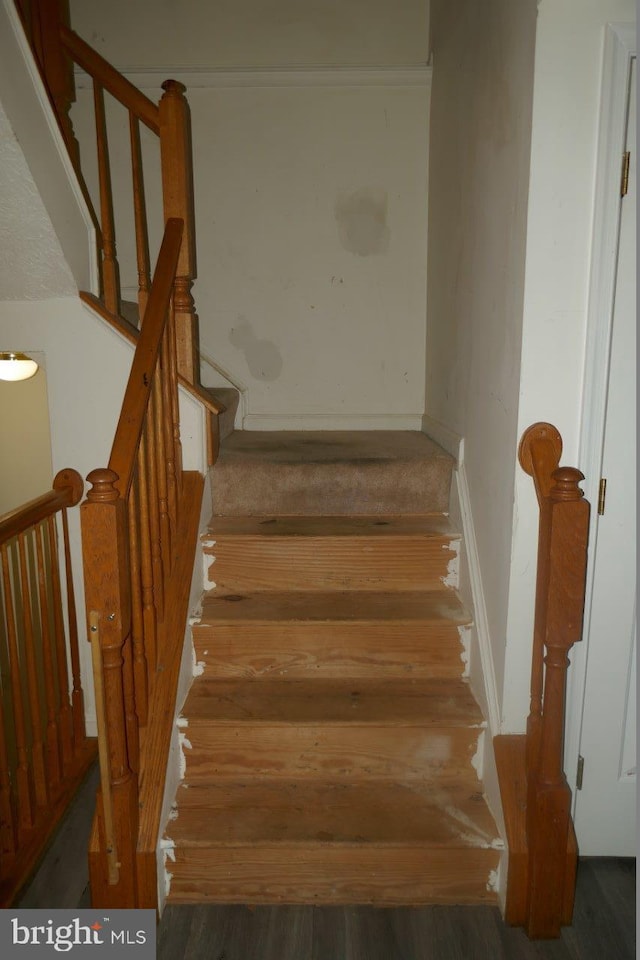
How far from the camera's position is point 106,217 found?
2273 millimetres

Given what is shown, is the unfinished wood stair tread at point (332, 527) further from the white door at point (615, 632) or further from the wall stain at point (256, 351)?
the wall stain at point (256, 351)

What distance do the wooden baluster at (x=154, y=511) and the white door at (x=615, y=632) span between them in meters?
1.21

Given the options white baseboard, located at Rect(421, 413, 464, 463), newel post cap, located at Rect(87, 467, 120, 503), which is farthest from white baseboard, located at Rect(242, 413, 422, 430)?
newel post cap, located at Rect(87, 467, 120, 503)

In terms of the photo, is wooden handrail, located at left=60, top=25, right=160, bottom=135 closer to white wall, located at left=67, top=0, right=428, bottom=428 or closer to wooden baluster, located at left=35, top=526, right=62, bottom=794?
white wall, located at left=67, top=0, right=428, bottom=428

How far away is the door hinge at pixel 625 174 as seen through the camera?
60.4 inches

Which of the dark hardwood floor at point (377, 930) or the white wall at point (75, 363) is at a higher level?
the white wall at point (75, 363)

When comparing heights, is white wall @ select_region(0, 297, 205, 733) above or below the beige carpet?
above

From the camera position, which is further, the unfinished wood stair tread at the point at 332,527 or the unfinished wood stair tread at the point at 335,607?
the unfinished wood stair tread at the point at 332,527

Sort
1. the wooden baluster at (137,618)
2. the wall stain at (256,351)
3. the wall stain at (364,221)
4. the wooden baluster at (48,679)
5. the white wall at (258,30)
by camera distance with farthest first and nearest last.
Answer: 1. the wall stain at (256,351)
2. the wall stain at (364,221)
3. the white wall at (258,30)
4. the wooden baluster at (48,679)
5. the wooden baluster at (137,618)

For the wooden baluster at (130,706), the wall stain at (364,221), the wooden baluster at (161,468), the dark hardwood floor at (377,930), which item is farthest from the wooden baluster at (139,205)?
the dark hardwood floor at (377,930)

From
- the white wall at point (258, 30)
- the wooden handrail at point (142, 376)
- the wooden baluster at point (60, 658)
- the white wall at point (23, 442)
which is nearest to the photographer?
the wooden handrail at point (142, 376)

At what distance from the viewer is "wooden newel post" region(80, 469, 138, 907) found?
147cm

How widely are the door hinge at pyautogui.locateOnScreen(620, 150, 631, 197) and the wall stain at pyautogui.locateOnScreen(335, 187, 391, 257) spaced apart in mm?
1810

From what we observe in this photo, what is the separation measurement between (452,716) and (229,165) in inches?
109
